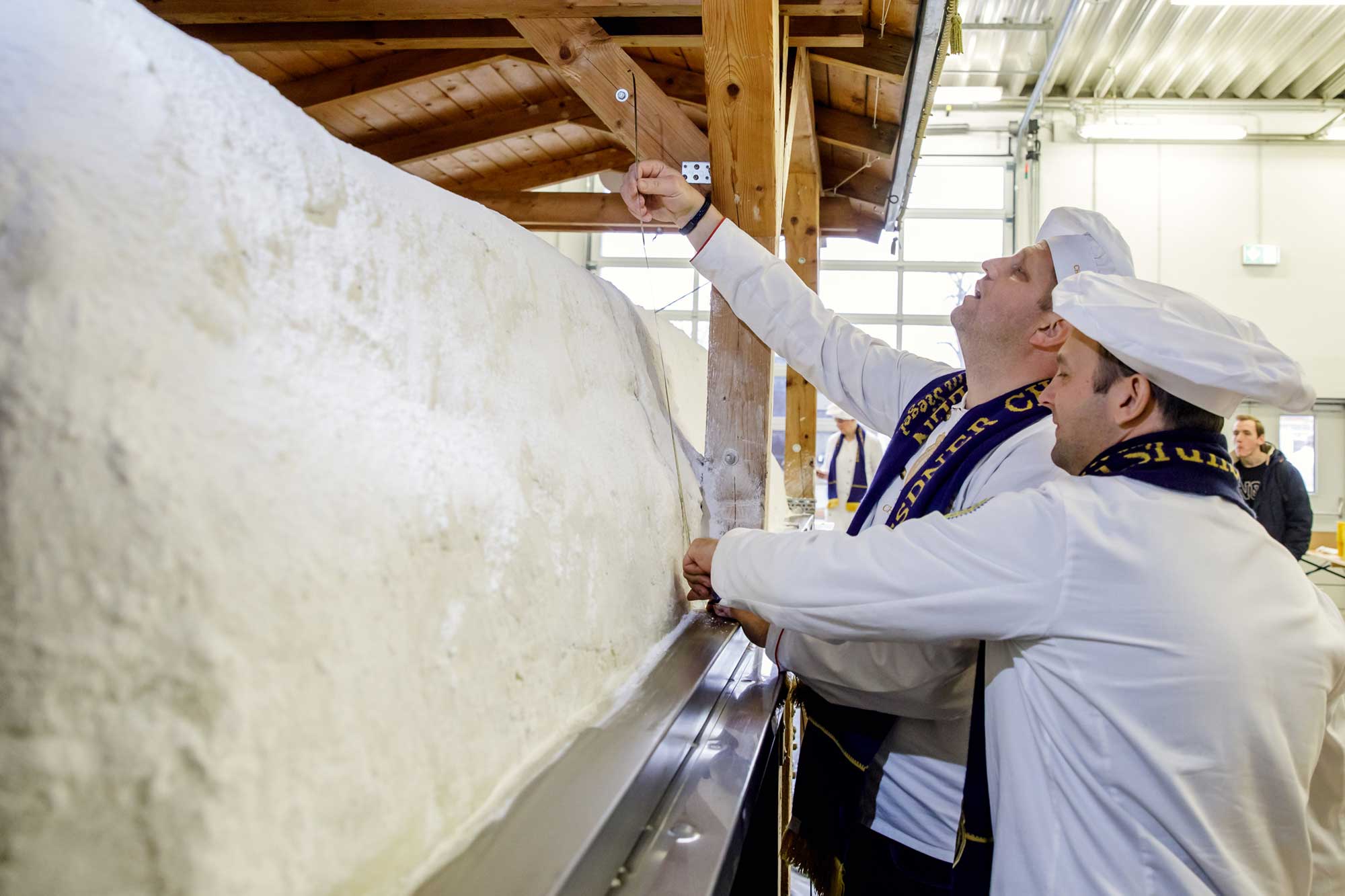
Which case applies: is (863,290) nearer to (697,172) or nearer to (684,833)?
(697,172)

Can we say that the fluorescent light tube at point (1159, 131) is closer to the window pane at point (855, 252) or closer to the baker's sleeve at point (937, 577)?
the window pane at point (855, 252)

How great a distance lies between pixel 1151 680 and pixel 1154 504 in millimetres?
191

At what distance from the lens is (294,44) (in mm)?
2354

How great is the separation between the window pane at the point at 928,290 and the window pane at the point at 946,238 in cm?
17

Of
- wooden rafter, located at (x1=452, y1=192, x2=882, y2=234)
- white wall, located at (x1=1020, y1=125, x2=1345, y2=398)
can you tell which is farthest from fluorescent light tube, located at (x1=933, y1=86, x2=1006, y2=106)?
wooden rafter, located at (x1=452, y1=192, x2=882, y2=234)

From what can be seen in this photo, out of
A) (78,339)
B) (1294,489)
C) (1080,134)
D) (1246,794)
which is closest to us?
(78,339)

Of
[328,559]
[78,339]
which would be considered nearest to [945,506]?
[328,559]

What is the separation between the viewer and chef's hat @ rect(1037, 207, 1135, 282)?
1403 millimetres

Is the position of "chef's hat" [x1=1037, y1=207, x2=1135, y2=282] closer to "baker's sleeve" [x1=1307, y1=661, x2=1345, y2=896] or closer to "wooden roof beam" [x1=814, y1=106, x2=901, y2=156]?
"baker's sleeve" [x1=1307, y1=661, x2=1345, y2=896]

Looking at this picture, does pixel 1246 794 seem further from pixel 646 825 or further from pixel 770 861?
pixel 770 861

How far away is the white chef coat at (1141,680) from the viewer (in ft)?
2.97

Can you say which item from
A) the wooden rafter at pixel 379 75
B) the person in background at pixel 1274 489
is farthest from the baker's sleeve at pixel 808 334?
the person in background at pixel 1274 489

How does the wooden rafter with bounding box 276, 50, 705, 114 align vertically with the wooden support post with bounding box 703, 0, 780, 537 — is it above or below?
above

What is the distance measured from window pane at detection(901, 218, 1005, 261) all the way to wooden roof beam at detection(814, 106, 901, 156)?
6.70 metres
